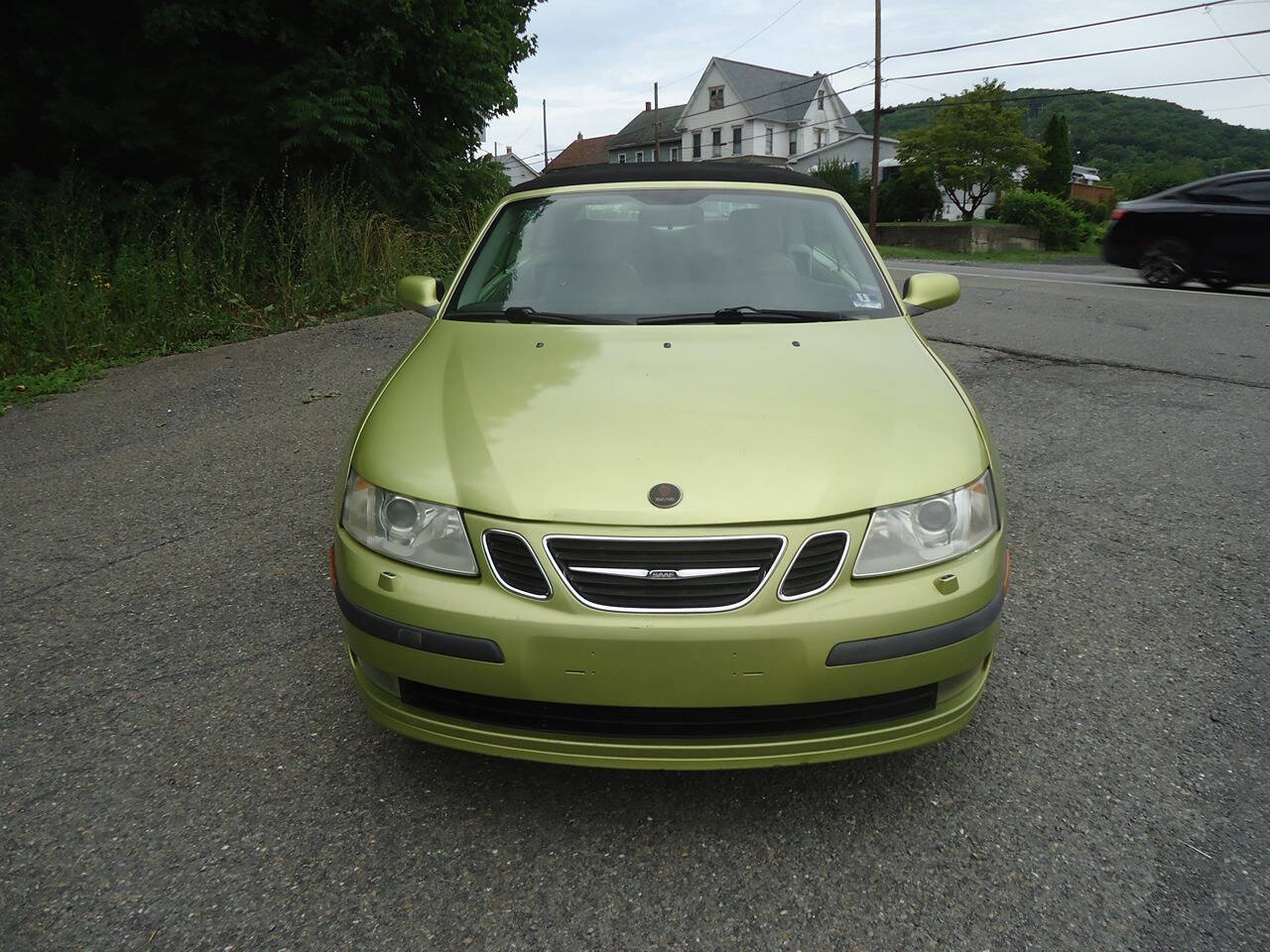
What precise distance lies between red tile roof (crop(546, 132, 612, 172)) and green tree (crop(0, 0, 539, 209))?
2797 inches

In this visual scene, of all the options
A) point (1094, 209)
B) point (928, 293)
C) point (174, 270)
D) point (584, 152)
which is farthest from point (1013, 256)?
point (584, 152)

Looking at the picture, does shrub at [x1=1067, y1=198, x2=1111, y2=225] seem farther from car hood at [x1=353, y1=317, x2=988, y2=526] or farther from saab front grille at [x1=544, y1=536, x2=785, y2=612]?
saab front grille at [x1=544, y1=536, x2=785, y2=612]

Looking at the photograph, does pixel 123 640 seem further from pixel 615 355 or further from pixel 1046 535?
pixel 1046 535

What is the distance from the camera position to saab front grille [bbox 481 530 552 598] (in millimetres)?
2051

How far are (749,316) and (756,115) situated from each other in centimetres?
6689

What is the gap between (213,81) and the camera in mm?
9961

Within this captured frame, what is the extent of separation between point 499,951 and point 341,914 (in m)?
0.36

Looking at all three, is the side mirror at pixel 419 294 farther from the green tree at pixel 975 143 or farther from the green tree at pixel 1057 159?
the green tree at pixel 1057 159

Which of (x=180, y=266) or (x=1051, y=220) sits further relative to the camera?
(x=1051, y=220)

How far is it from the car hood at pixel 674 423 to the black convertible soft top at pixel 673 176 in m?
1.04

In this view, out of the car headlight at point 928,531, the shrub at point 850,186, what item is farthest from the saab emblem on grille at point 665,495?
the shrub at point 850,186

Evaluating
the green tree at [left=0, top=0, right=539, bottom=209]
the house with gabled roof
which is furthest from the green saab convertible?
the house with gabled roof

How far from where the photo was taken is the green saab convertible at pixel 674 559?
6.55 ft

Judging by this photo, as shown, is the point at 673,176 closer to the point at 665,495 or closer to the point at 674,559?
the point at 665,495
